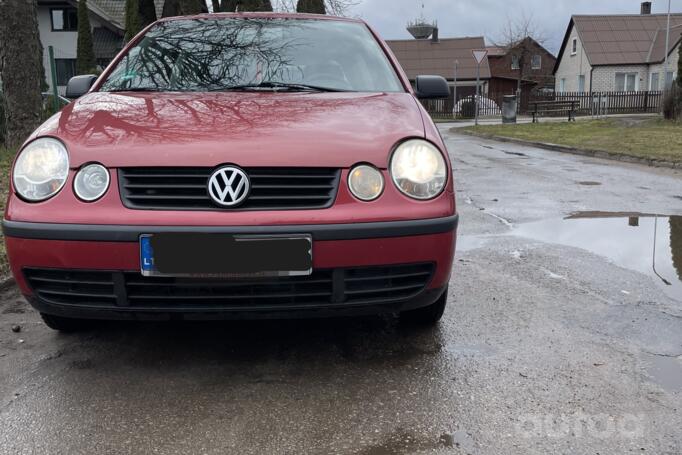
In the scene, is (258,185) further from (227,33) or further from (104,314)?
(227,33)

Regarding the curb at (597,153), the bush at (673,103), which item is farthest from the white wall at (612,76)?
the curb at (597,153)

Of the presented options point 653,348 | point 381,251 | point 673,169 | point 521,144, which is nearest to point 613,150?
point 673,169

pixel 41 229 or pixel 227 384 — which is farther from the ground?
pixel 41 229

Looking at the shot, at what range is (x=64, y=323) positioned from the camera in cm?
303

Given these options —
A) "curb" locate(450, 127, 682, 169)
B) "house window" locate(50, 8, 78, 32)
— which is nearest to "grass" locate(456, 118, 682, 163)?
"curb" locate(450, 127, 682, 169)

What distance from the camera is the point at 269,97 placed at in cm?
301

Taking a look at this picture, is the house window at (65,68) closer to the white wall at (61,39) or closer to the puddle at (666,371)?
the white wall at (61,39)

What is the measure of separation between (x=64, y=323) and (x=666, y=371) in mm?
2763

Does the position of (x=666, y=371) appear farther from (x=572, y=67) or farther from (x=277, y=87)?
(x=572, y=67)

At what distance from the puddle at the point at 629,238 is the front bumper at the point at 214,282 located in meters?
2.09

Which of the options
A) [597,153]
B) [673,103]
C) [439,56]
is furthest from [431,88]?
[439,56]

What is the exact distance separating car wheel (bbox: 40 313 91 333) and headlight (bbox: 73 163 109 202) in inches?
34.6

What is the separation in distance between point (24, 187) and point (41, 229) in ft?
0.85

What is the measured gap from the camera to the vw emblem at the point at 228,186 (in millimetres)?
2322
